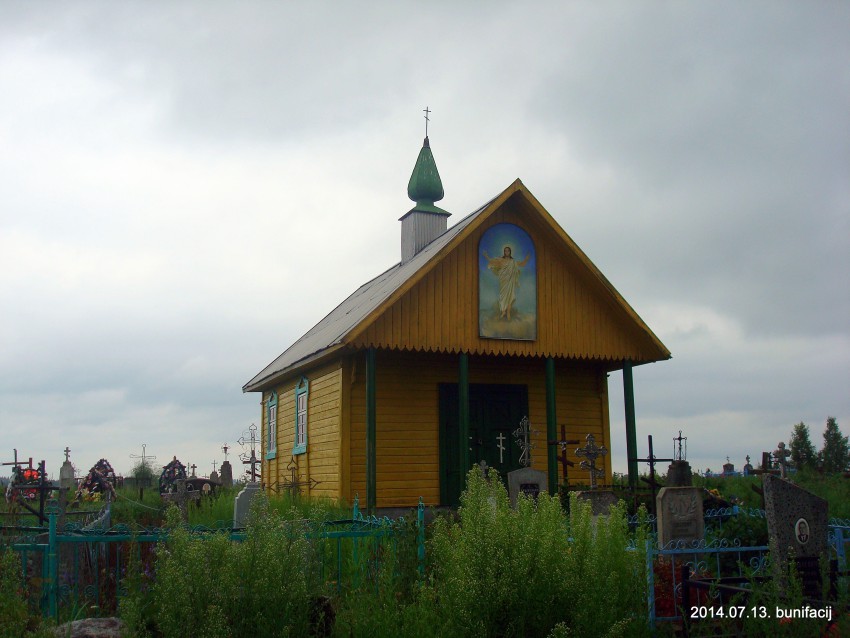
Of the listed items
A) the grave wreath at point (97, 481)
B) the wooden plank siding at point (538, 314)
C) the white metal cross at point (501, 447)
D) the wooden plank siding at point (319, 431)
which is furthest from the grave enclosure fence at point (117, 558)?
the grave wreath at point (97, 481)

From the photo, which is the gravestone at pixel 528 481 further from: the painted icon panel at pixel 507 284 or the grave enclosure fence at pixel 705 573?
the painted icon panel at pixel 507 284

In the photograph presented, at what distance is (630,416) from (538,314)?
311 cm

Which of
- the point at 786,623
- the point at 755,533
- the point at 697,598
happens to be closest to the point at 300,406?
the point at 755,533

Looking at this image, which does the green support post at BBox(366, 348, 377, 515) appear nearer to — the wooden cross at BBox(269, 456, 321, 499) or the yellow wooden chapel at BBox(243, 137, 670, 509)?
the yellow wooden chapel at BBox(243, 137, 670, 509)

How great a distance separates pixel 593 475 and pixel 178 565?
9.27 metres

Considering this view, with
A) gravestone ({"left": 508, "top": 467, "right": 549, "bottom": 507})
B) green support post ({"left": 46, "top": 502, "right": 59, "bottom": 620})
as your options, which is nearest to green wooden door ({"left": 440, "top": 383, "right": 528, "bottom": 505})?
gravestone ({"left": 508, "top": 467, "right": 549, "bottom": 507})

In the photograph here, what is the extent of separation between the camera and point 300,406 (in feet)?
67.9

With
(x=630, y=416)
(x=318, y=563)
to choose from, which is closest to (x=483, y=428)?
(x=630, y=416)

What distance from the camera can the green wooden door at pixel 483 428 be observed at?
1762cm

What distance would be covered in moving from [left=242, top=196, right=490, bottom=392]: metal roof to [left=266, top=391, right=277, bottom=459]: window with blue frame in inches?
20.5

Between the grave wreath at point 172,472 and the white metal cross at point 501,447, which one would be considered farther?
the grave wreath at point 172,472

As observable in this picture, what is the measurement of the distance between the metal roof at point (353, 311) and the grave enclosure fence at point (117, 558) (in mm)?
6578

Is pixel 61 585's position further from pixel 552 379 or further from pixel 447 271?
pixel 552 379

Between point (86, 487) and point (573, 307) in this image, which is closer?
point (573, 307)
